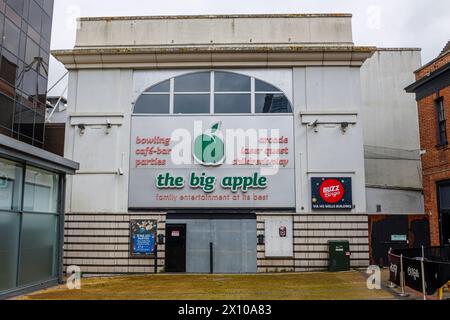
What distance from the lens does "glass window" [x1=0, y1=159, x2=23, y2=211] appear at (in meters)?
11.9

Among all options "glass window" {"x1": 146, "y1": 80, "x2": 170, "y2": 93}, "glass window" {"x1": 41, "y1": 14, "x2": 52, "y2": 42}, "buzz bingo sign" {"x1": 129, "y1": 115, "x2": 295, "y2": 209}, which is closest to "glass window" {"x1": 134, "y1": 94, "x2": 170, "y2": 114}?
"glass window" {"x1": 146, "y1": 80, "x2": 170, "y2": 93}

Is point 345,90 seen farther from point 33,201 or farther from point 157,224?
point 33,201

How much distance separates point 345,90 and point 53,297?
13.5 metres

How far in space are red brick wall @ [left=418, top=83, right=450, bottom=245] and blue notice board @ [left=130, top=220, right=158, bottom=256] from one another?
11.4 meters

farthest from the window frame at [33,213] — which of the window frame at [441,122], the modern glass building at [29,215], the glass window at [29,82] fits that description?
the window frame at [441,122]

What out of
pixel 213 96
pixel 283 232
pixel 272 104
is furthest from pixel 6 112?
pixel 283 232

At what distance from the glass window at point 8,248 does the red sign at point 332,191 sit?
11178 mm

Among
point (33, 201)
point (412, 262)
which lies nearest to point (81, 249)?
point (33, 201)

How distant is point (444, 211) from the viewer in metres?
17.6

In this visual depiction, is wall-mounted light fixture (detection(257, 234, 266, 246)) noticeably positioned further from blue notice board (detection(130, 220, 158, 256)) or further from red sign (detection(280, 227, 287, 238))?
blue notice board (detection(130, 220, 158, 256))

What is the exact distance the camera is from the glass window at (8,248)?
11664mm

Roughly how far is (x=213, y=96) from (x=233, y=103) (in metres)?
0.90

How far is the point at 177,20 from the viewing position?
19094 mm

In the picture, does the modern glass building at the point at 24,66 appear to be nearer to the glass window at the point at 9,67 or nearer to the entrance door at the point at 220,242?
the glass window at the point at 9,67
